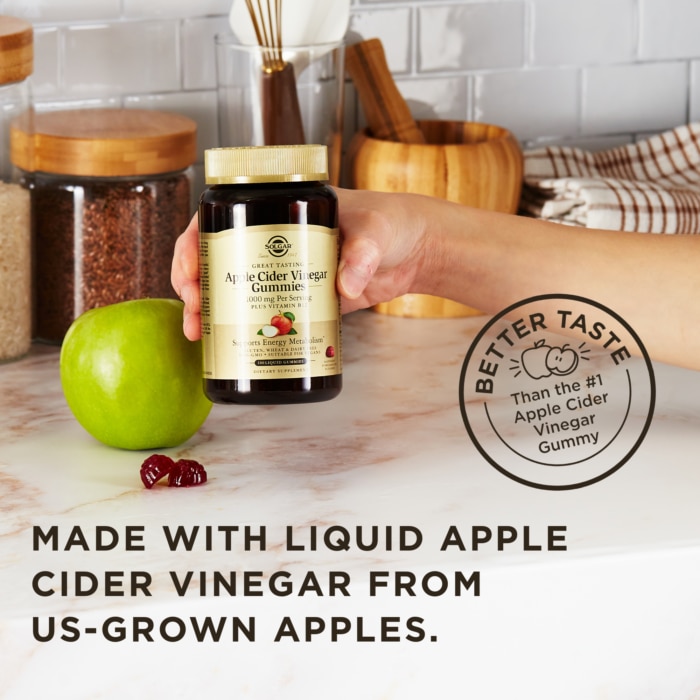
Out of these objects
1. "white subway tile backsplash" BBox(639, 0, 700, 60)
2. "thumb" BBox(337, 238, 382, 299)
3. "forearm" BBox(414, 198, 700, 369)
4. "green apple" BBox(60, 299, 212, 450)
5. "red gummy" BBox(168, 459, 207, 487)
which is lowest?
"red gummy" BBox(168, 459, 207, 487)

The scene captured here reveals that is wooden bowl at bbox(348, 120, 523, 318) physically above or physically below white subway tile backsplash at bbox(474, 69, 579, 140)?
below

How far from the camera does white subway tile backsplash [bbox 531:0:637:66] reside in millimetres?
1521

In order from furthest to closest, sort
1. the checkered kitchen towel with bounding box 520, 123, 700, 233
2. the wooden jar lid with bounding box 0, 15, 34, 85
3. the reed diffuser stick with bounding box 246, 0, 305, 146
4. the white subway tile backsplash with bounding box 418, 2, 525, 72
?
the white subway tile backsplash with bounding box 418, 2, 525, 72 → the checkered kitchen towel with bounding box 520, 123, 700, 233 → the reed diffuser stick with bounding box 246, 0, 305, 146 → the wooden jar lid with bounding box 0, 15, 34, 85

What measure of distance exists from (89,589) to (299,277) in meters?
0.25

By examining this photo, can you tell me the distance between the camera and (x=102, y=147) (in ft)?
3.87

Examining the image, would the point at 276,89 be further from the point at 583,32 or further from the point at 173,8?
the point at 583,32

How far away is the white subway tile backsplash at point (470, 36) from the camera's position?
1472mm

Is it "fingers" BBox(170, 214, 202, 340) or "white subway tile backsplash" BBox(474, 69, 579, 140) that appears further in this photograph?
"white subway tile backsplash" BBox(474, 69, 579, 140)

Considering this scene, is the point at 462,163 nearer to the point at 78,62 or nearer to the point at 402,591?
the point at 78,62

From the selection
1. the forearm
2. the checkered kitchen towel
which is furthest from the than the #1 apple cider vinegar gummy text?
the checkered kitchen towel

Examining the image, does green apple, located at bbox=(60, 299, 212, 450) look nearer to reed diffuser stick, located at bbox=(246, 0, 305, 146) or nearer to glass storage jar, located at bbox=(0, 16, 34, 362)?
glass storage jar, located at bbox=(0, 16, 34, 362)

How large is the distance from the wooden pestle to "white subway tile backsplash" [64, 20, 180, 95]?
214 mm

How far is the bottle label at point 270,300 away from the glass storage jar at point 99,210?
1.32ft

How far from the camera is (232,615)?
714 millimetres
